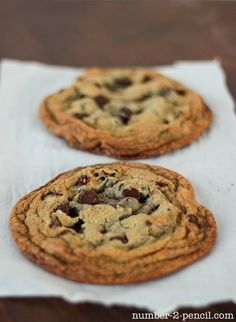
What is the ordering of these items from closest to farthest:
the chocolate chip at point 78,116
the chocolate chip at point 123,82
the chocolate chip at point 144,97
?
1. the chocolate chip at point 78,116
2. the chocolate chip at point 144,97
3. the chocolate chip at point 123,82

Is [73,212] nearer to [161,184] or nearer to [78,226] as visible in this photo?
[78,226]

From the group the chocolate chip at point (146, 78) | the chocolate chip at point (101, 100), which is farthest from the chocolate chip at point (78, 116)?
the chocolate chip at point (146, 78)

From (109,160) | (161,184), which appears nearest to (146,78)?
(109,160)

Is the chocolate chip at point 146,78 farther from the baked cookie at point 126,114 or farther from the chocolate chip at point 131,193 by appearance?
the chocolate chip at point 131,193

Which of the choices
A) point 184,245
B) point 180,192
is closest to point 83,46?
point 180,192

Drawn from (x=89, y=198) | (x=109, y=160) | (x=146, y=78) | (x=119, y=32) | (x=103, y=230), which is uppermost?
(x=119, y=32)

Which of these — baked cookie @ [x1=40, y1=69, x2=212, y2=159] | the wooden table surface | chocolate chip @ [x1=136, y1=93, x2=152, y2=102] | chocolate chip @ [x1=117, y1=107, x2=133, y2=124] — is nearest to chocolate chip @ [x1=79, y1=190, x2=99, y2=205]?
baked cookie @ [x1=40, y1=69, x2=212, y2=159]

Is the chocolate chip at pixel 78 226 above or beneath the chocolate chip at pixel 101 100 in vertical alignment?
beneath

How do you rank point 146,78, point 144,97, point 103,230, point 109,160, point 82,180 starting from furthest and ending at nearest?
point 146,78 < point 144,97 < point 109,160 < point 82,180 < point 103,230
